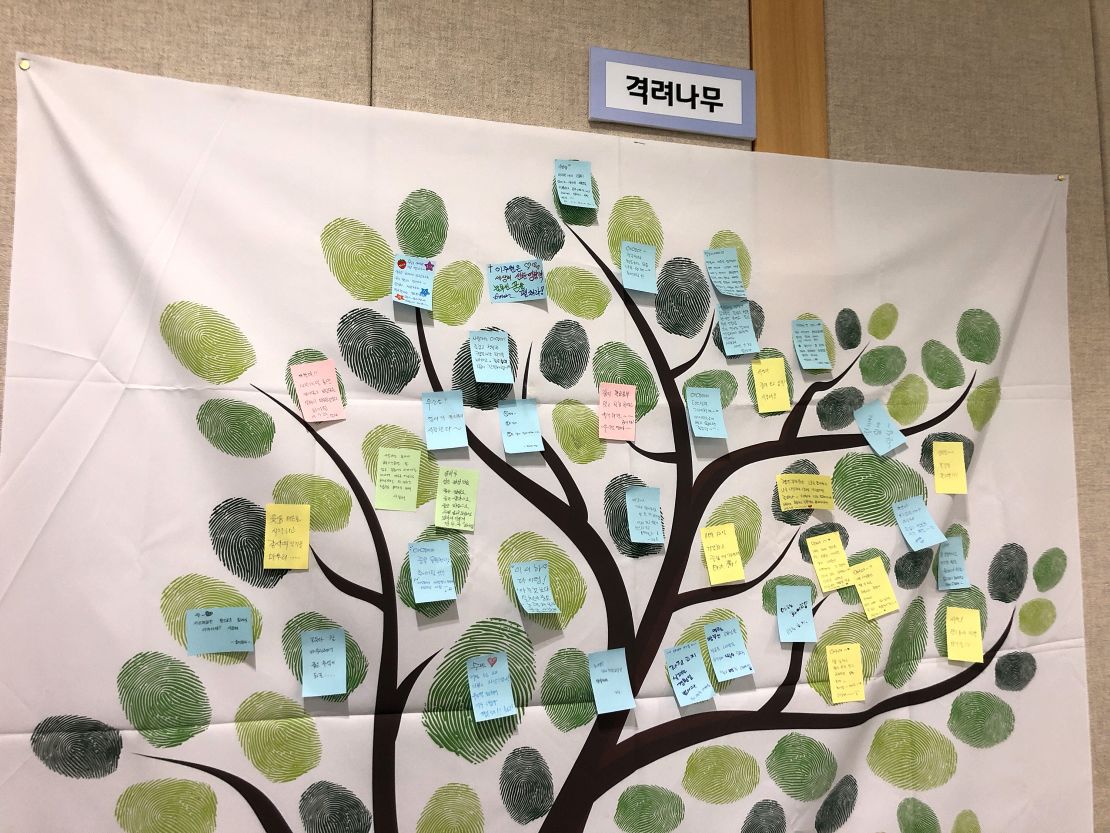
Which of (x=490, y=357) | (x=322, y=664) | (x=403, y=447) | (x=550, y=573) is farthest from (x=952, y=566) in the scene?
(x=322, y=664)

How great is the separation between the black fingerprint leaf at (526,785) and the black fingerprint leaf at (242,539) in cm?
56

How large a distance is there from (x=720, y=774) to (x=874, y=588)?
53 centimetres

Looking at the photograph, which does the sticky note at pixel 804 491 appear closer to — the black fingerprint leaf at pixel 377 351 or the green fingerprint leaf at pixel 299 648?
the black fingerprint leaf at pixel 377 351

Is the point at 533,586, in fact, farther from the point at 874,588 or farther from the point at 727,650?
the point at 874,588

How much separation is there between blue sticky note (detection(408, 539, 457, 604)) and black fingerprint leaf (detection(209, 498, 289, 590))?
0.77 feet

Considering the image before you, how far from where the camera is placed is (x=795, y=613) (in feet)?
5.60

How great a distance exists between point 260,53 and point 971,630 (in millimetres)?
1939

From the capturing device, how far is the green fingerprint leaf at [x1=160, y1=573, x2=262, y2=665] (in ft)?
4.51

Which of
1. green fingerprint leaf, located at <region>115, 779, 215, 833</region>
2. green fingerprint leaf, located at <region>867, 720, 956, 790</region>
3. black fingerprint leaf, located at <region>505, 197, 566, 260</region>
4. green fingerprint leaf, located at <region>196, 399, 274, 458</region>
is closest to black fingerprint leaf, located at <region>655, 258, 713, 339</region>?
black fingerprint leaf, located at <region>505, 197, 566, 260</region>

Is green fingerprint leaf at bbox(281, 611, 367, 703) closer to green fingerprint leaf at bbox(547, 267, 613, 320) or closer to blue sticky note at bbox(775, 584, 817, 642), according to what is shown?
green fingerprint leaf at bbox(547, 267, 613, 320)

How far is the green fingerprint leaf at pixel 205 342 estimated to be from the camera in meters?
1.40

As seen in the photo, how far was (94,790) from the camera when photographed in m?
1.32

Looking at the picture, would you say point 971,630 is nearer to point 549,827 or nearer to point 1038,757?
point 1038,757

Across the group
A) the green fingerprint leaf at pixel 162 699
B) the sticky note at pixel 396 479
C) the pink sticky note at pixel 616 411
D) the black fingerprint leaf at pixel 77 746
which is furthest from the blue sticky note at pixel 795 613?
the black fingerprint leaf at pixel 77 746
